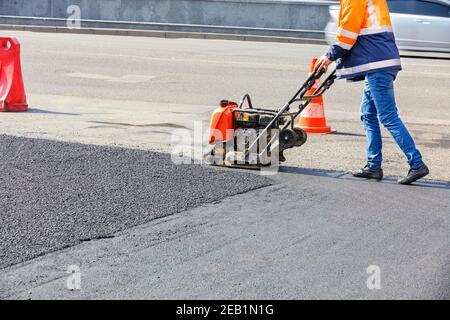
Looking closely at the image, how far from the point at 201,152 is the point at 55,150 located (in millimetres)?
1364

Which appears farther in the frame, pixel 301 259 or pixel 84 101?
pixel 84 101

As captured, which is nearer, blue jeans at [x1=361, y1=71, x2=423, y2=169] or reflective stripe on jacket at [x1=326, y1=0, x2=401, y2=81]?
reflective stripe on jacket at [x1=326, y1=0, x2=401, y2=81]

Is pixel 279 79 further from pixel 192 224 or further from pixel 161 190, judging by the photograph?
pixel 192 224

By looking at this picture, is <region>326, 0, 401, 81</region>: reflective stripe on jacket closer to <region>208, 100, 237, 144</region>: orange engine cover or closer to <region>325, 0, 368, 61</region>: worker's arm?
<region>325, 0, 368, 61</region>: worker's arm

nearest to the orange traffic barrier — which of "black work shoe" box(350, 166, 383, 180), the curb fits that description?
"black work shoe" box(350, 166, 383, 180)

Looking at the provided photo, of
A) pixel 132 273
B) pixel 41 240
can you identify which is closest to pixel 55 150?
pixel 41 240

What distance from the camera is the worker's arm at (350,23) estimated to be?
7480mm

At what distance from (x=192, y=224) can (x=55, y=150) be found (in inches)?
108

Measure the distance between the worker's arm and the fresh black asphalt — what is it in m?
1.27

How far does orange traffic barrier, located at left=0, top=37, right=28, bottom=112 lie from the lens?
11.3m

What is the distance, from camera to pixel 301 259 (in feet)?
18.1

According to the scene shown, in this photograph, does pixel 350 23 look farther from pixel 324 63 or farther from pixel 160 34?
pixel 160 34
